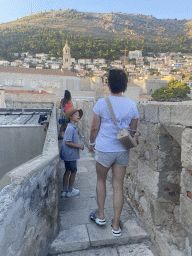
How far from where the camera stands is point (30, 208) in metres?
1.52

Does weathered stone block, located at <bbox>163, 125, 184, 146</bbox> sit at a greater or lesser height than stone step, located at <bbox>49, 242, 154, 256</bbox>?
greater

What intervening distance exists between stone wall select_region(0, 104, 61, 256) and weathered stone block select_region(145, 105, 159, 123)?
108 cm

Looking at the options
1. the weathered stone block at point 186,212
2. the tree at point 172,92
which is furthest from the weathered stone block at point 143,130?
the tree at point 172,92

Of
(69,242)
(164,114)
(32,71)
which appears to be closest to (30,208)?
(69,242)

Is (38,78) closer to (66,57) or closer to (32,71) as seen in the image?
(32,71)

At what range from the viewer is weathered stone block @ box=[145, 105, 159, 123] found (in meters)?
2.11

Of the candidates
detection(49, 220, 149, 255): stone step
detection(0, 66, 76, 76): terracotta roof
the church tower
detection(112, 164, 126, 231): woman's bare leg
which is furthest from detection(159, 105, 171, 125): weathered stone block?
the church tower

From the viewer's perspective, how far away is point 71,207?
2736 millimetres

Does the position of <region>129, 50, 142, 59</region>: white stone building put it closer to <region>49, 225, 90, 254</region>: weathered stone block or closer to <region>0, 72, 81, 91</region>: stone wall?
<region>0, 72, 81, 91</region>: stone wall

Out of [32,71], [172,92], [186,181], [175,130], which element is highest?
[32,71]

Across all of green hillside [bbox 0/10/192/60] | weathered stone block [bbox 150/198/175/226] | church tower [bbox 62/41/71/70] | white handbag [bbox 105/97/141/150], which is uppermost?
green hillside [bbox 0/10/192/60]

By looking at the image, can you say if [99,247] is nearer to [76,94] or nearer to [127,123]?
[127,123]

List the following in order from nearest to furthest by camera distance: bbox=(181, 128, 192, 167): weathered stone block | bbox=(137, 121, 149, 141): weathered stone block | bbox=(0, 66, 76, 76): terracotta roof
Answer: bbox=(181, 128, 192, 167): weathered stone block < bbox=(137, 121, 149, 141): weathered stone block < bbox=(0, 66, 76, 76): terracotta roof

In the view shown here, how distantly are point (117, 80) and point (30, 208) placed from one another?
1.38 meters
